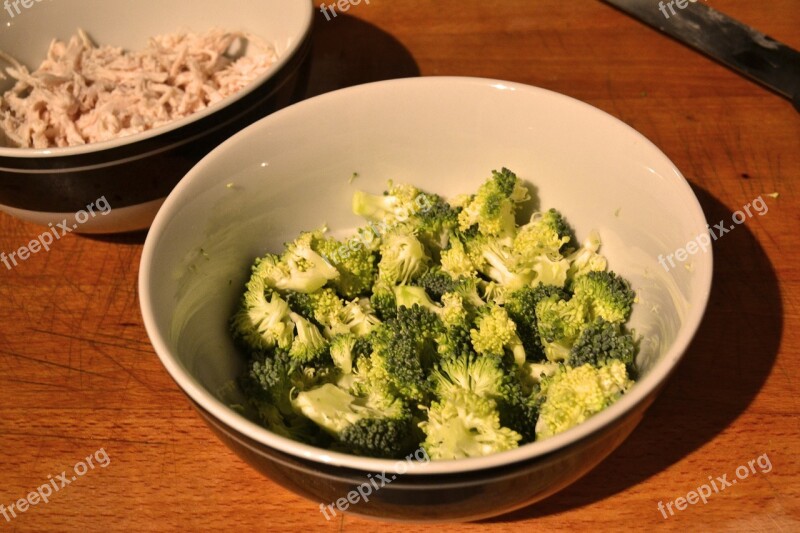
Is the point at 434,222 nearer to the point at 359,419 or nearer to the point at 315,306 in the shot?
the point at 315,306

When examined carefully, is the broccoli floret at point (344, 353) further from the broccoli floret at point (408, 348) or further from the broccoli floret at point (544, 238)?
the broccoli floret at point (544, 238)

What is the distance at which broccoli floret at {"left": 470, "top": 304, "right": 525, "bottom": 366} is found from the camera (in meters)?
1.23

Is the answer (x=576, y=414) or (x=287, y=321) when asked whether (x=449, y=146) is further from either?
(x=576, y=414)

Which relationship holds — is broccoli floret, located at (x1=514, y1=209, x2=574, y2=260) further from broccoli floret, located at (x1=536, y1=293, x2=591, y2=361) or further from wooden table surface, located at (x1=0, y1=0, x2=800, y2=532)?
wooden table surface, located at (x1=0, y1=0, x2=800, y2=532)

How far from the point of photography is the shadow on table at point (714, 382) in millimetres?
1217

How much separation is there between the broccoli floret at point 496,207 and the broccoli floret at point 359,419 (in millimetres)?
407

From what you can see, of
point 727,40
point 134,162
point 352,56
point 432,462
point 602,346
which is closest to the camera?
point 432,462

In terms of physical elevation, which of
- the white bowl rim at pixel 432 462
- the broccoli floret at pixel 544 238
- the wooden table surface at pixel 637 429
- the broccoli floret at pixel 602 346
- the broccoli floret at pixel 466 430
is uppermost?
the white bowl rim at pixel 432 462

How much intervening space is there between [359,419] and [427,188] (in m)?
0.59

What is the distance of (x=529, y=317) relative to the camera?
1319 mm

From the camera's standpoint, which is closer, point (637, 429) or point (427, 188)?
point (637, 429)

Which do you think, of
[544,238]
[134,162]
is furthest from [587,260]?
[134,162]

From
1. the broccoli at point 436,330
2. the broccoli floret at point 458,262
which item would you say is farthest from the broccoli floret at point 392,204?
the broccoli floret at point 458,262

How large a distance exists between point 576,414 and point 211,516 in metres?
0.62
